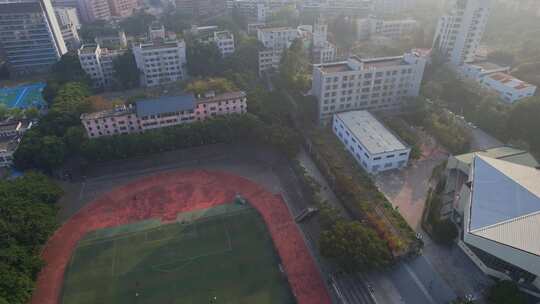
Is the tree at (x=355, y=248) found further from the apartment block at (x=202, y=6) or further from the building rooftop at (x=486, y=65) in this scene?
the apartment block at (x=202, y=6)

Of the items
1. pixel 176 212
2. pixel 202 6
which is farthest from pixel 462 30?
pixel 202 6

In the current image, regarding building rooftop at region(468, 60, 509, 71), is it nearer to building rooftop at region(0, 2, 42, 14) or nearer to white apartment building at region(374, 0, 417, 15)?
white apartment building at region(374, 0, 417, 15)

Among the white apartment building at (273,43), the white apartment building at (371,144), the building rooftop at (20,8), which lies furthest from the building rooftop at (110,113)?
the building rooftop at (20,8)

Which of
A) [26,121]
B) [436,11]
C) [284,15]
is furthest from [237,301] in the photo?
[436,11]

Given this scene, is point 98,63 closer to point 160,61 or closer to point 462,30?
point 160,61

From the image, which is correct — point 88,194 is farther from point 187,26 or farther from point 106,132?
point 187,26

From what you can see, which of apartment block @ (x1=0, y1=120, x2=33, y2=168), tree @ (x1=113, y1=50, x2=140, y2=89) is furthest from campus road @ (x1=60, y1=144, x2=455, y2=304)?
tree @ (x1=113, y1=50, x2=140, y2=89)
